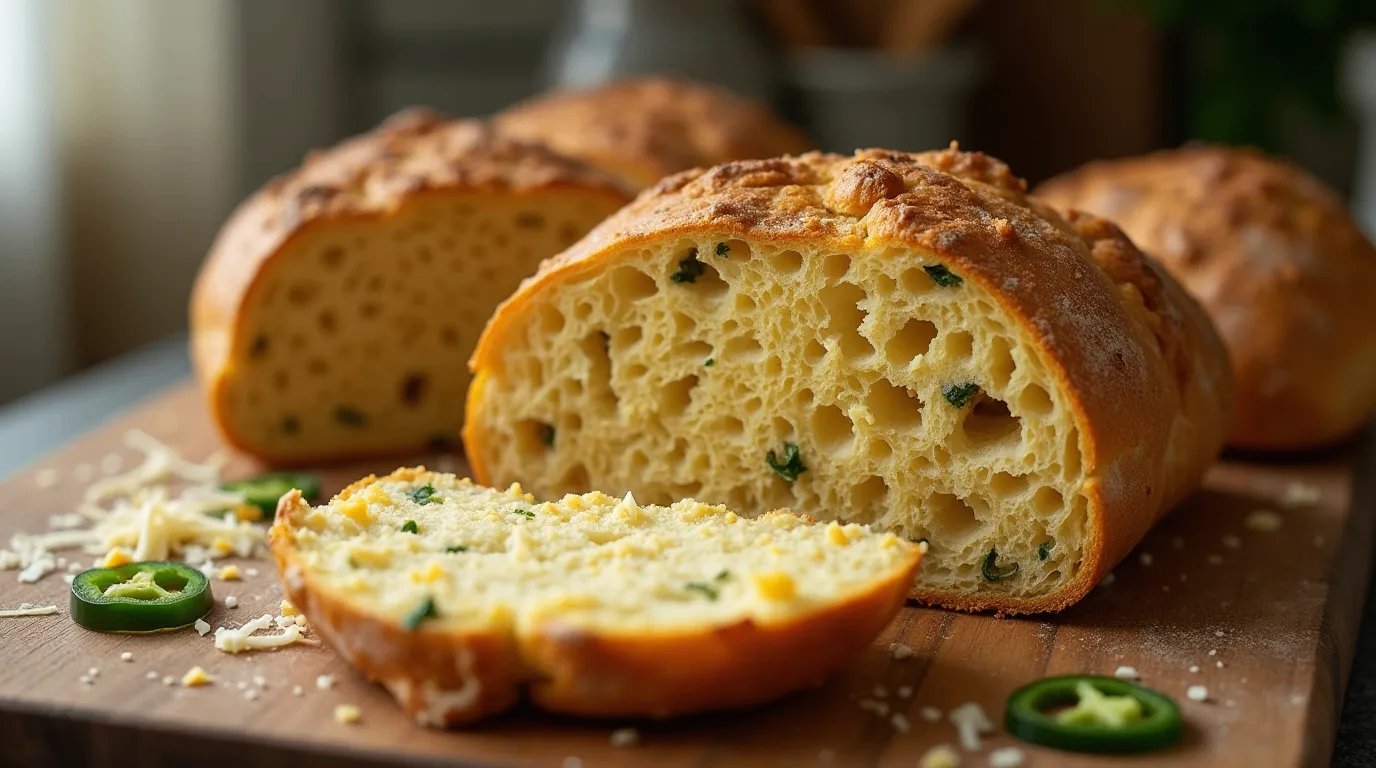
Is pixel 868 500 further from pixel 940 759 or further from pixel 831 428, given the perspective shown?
pixel 940 759

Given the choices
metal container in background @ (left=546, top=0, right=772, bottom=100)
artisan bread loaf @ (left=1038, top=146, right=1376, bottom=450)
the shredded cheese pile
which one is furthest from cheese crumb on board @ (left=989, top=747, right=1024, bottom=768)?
metal container in background @ (left=546, top=0, right=772, bottom=100)

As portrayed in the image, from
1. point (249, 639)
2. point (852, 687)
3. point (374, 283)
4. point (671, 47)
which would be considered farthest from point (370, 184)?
point (671, 47)

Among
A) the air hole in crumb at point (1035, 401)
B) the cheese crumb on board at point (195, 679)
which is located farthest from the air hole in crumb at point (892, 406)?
the cheese crumb on board at point (195, 679)

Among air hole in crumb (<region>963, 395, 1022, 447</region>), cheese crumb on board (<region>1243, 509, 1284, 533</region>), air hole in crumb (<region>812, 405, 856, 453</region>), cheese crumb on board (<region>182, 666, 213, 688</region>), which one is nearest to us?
cheese crumb on board (<region>182, 666, 213, 688</region>)

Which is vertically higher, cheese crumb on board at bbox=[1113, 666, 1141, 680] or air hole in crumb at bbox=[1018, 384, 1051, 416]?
air hole in crumb at bbox=[1018, 384, 1051, 416]

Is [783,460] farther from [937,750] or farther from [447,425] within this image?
[447,425]

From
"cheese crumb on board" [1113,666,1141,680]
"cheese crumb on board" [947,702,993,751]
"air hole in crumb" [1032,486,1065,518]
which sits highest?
"air hole in crumb" [1032,486,1065,518]

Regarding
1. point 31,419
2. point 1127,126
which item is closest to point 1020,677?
point 31,419

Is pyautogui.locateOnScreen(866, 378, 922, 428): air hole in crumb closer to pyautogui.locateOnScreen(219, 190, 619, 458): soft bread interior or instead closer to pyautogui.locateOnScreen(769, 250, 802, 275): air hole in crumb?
pyautogui.locateOnScreen(769, 250, 802, 275): air hole in crumb

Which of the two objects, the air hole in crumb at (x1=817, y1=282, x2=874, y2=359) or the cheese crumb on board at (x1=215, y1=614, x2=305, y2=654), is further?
the air hole in crumb at (x1=817, y1=282, x2=874, y2=359)
